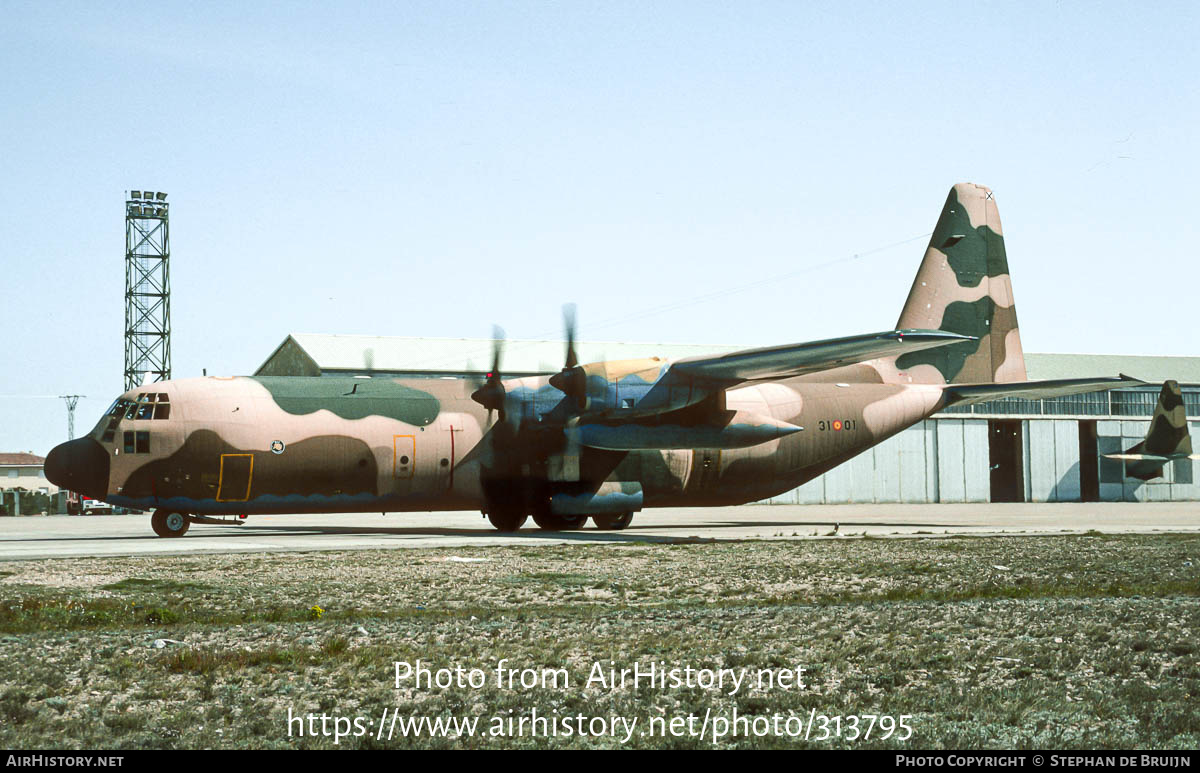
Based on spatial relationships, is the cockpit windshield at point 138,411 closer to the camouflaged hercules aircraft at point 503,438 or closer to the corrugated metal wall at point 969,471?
the camouflaged hercules aircraft at point 503,438

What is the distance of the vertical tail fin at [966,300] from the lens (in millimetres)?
34469

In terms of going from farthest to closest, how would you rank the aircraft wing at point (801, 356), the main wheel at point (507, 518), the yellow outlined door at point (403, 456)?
1. the main wheel at point (507, 518)
2. the yellow outlined door at point (403, 456)
3. the aircraft wing at point (801, 356)

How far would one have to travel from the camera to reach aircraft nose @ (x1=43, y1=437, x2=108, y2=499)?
83.8 feet

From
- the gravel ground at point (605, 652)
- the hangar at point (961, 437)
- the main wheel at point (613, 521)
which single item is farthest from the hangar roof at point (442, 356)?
the gravel ground at point (605, 652)

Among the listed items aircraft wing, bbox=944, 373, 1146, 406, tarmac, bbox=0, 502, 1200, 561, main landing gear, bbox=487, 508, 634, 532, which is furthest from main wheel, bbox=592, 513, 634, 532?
aircraft wing, bbox=944, 373, 1146, 406

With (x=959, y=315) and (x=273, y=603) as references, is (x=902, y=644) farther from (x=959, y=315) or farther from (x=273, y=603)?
(x=959, y=315)

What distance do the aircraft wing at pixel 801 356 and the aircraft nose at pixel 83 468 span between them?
46.0 feet

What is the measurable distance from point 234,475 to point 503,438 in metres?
6.73

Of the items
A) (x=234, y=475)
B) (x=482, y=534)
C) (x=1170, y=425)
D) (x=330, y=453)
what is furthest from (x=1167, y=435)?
(x=234, y=475)

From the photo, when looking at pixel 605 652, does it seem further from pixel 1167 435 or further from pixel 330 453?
pixel 1167 435

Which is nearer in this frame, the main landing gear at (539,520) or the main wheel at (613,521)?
the main landing gear at (539,520)

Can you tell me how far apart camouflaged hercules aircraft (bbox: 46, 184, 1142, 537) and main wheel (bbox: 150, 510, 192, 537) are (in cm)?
3

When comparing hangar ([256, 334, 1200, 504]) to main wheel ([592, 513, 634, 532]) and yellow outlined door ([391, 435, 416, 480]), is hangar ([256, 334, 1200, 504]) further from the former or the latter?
yellow outlined door ([391, 435, 416, 480])

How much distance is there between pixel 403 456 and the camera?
27203 mm
